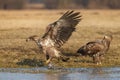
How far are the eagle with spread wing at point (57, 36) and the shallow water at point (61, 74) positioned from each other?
0.52m

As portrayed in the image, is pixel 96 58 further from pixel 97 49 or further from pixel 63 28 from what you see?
pixel 63 28

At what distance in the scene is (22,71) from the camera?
1622cm

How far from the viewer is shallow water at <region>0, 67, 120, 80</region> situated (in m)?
14.8

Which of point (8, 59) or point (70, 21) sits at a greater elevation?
point (70, 21)

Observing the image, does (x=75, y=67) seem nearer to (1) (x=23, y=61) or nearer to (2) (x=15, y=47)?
(1) (x=23, y=61)

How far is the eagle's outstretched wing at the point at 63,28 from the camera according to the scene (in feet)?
53.9

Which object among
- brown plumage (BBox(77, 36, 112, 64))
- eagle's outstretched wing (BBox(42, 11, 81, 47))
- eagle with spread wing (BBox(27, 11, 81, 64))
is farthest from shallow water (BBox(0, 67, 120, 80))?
eagle's outstretched wing (BBox(42, 11, 81, 47))

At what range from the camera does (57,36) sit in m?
16.6

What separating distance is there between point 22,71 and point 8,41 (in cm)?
680

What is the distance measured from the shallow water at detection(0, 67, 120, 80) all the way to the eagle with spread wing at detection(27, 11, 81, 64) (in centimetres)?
52

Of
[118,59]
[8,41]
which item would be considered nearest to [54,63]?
[118,59]

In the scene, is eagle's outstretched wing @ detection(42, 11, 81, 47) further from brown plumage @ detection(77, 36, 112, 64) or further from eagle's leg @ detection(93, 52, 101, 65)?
eagle's leg @ detection(93, 52, 101, 65)

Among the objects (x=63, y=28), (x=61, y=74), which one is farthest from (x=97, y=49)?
(x=61, y=74)

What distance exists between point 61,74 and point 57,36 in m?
1.53
